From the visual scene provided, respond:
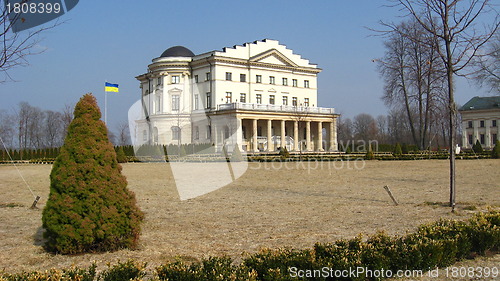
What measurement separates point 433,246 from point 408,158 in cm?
3431

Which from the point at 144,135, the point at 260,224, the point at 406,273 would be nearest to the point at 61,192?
the point at 260,224

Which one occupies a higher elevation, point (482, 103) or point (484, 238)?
point (482, 103)

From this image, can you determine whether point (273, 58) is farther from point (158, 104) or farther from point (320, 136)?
point (158, 104)

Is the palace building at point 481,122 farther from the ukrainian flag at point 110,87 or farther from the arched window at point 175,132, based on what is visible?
the ukrainian flag at point 110,87

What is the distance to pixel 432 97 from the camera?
43.1m

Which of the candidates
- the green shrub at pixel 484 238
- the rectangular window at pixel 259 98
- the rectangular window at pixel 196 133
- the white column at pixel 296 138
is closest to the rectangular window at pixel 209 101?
the rectangular window at pixel 196 133

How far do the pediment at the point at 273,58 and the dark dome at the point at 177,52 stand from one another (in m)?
10.2

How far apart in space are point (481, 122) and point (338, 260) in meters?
86.7

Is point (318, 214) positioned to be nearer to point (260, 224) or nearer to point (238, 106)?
point (260, 224)

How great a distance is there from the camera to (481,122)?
81.6m

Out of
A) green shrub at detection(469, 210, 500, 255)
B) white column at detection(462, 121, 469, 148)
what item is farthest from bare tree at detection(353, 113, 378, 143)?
green shrub at detection(469, 210, 500, 255)

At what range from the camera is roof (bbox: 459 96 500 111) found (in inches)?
3165

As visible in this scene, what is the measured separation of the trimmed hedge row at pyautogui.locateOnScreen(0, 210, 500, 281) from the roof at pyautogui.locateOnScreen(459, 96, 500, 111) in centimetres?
8362

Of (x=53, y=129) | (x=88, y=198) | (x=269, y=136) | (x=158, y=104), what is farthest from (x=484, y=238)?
(x=53, y=129)
